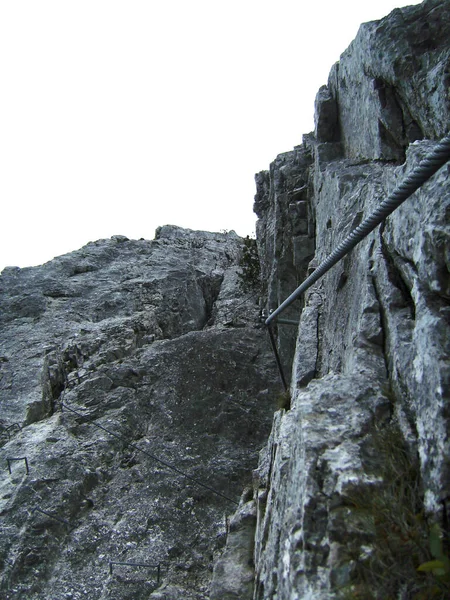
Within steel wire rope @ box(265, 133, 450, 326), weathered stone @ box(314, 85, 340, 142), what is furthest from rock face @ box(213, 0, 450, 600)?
weathered stone @ box(314, 85, 340, 142)

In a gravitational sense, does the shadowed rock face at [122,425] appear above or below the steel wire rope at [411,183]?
below

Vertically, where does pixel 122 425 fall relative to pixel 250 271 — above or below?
below

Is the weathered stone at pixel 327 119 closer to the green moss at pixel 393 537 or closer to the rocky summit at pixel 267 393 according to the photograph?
the rocky summit at pixel 267 393

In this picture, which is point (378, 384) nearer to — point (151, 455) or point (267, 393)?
point (151, 455)

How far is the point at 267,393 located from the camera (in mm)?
17750

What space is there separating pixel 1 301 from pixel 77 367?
6920mm

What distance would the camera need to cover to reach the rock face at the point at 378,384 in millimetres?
4102

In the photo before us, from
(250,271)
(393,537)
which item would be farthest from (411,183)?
(250,271)

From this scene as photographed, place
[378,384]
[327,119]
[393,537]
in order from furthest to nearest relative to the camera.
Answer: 1. [327,119]
2. [378,384]
3. [393,537]

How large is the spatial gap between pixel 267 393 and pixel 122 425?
4746mm

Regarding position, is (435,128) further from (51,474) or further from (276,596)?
(51,474)

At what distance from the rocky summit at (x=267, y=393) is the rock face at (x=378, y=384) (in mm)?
21

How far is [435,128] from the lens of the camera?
8141mm

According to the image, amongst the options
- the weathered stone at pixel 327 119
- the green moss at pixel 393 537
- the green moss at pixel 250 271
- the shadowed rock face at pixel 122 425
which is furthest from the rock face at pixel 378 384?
the green moss at pixel 250 271
